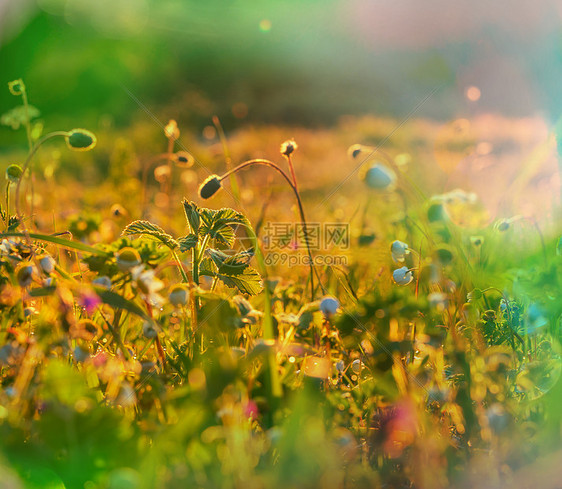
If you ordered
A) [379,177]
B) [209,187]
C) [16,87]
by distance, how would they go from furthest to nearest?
[16,87] → [209,187] → [379,177]

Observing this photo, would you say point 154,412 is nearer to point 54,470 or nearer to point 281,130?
point 54,470

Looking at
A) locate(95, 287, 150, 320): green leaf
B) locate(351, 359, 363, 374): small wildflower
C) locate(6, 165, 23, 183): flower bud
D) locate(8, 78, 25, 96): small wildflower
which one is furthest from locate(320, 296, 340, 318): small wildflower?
locate(8, 78, 25, 96): small wildflower

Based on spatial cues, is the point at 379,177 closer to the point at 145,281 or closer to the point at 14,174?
the point at 145,281

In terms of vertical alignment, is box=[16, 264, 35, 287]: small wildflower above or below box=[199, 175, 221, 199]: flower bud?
below

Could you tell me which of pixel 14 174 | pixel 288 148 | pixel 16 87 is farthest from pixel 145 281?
pixel 16 87

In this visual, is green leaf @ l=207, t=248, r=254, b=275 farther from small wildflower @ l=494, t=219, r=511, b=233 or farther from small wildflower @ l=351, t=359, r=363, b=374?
small wildflower @ l=494, t=219, r=511, b=233

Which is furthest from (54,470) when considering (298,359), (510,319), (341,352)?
(510,319)
